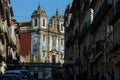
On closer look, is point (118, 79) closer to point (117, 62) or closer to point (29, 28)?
point (117, 62)

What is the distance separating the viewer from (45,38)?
139 metres

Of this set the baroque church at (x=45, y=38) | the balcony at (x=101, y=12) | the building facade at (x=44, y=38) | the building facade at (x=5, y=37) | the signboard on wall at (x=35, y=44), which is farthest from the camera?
the baroque church at (x=45, y=38)

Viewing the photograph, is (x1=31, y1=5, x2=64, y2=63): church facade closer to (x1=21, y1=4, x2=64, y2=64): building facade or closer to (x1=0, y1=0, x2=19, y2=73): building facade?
(x1=21, y1=4, x2=64, y2=64): building facade

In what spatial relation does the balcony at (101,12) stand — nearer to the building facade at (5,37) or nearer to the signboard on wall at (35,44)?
the building facade at (5,37)

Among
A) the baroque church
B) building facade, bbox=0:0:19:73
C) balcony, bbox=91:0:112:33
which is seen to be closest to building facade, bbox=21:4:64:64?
the baroque church

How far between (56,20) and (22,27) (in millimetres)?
13110

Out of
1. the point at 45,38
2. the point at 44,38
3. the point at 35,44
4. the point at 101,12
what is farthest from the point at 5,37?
the point at 45,38

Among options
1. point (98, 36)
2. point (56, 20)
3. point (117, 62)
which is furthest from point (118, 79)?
point (56, 20)

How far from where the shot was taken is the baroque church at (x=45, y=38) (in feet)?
449

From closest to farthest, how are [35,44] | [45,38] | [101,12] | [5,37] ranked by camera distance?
[101,12], [5,37], [35,44], [45,38]

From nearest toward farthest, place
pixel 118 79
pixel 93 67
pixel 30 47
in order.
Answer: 1. pixel 118 79
2. pixel 93 67
3. pixel 30 47

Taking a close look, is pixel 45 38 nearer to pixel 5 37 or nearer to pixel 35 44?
pixel 35 44

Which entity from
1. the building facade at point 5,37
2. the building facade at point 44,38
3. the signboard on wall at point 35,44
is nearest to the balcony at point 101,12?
the building facade at point 5,37

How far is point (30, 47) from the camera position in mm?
136500
